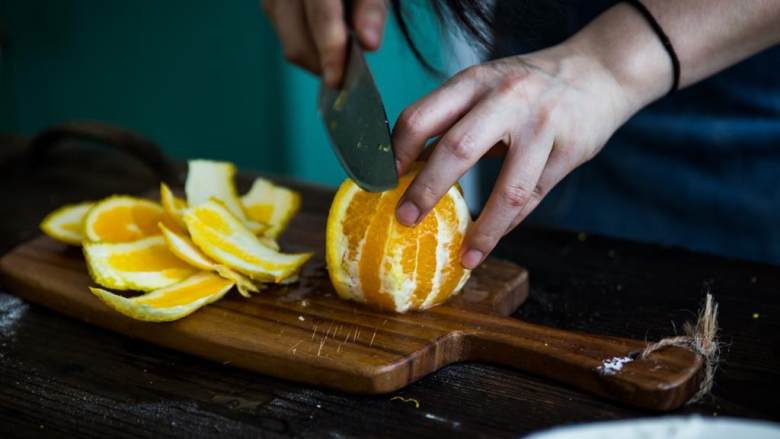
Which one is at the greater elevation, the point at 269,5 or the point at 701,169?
the point at 269,5

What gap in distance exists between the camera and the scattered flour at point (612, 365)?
0.88m

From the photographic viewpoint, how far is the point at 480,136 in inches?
36.9

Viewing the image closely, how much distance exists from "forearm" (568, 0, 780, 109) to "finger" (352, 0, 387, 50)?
30 centimetres

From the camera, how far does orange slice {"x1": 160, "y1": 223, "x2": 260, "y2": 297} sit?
108 centimetres

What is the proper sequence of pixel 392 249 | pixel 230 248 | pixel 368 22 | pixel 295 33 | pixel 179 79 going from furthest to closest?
1. pixel 179 79
2. pixel 295 33
3. pixel 368 22
4. pixel 230 248
5. pixel 392 249

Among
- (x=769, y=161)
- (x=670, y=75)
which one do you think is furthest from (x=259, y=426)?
(x=769, y=161)

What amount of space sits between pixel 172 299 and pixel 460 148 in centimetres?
39

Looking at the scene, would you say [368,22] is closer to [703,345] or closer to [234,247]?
[234,247]

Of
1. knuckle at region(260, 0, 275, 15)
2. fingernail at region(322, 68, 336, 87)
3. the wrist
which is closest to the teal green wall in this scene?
knuckle at region(260, 0, 275, 15)

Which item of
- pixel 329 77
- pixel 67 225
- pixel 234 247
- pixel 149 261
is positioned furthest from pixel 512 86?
pixel 67 225

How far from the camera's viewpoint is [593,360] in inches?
35.7

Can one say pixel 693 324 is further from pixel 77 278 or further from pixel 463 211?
pixel 77 278

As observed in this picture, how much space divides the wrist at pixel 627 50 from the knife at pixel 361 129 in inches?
10.0

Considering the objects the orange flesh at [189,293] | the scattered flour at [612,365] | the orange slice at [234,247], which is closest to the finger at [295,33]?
the orange slice at [234,247]
